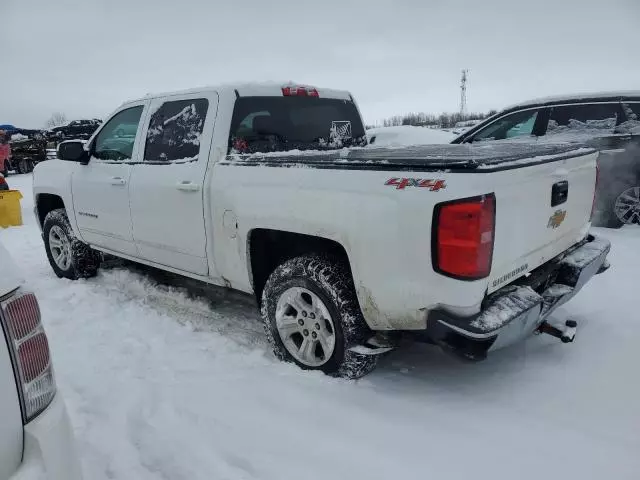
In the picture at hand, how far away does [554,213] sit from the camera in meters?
2.79

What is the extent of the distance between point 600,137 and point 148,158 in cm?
553

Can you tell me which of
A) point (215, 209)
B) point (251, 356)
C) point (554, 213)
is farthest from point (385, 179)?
point (251, 356)

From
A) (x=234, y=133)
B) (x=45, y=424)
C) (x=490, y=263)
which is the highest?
(x=234, y=133)

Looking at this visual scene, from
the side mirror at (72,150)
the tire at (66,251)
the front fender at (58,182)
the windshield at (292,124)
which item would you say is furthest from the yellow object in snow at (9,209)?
the windshield at (292,124)

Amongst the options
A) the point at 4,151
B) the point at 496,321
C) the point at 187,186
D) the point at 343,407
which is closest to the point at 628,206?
the point at 496,321

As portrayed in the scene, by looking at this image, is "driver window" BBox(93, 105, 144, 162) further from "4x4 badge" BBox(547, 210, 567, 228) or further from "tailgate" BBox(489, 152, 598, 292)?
"4x4 badge" BBox(547, 210, 567, 228)

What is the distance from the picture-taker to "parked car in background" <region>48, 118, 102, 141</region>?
22.7 meters

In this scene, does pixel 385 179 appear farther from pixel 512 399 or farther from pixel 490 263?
pixel 512 399

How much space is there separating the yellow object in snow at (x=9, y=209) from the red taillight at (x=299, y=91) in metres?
7.09

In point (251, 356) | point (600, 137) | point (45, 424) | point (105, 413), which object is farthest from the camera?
point (600, 137)

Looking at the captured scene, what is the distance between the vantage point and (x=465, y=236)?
86.4 inches

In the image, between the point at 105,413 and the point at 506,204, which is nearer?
the point at 506,204

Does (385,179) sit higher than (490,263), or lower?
higher

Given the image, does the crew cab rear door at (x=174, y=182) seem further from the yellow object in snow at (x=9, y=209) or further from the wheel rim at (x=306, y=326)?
the yellow object in snow at (x=9, y=209)
